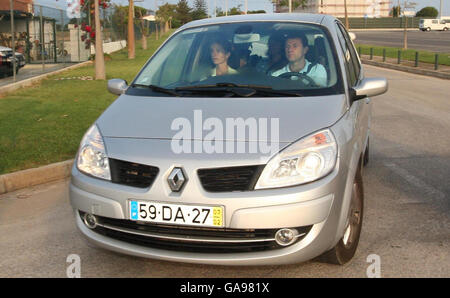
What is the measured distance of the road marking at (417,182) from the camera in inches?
203

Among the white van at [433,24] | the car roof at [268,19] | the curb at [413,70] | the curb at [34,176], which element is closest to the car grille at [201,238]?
the car roof at [268,19]

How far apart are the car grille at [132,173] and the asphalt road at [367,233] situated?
26.2 inches

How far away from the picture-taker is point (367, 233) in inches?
165

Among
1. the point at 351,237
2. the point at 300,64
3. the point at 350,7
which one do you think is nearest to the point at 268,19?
the point at 300,64

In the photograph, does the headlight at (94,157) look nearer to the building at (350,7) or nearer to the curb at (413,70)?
the curb at (413,70)

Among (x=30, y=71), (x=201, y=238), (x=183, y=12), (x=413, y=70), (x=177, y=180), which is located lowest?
→ (x=201, y=238)

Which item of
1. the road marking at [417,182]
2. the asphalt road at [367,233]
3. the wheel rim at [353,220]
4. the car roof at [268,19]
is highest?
the car roof at [268,19]

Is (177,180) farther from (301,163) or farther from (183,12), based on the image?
(183,12)

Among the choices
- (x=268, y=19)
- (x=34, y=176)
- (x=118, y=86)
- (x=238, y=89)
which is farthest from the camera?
(x=34, y=176)

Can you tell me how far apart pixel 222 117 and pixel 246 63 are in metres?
0.99

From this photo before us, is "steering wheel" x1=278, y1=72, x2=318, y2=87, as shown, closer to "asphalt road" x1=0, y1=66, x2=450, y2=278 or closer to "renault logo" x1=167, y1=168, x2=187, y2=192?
"asphalt road" x1=0, y1=66, x2=450, y2=278

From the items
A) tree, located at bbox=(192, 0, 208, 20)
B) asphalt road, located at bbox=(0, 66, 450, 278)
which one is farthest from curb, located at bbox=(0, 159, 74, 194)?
tree, located at bbox=(192, 0, 208, 20)

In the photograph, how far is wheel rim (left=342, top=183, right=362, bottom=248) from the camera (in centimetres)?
356
